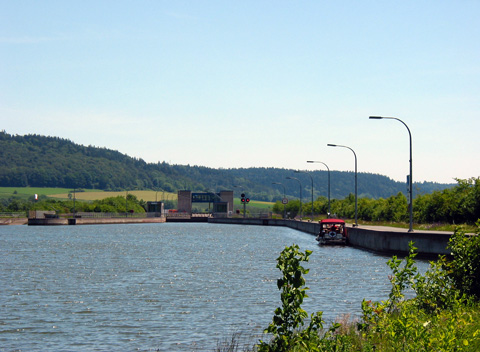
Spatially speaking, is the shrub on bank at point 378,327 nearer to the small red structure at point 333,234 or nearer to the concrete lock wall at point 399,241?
the concrete lock wall at point 399,241

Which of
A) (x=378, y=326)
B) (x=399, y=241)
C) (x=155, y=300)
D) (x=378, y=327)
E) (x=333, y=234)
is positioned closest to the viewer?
(x=378, y=326)

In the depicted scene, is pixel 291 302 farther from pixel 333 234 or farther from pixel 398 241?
pixel 333 234

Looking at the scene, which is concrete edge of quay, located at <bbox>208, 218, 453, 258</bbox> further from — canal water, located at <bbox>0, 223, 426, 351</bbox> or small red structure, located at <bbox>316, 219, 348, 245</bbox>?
canal water, located at <bbox>0, 223, 426, 351</bbox>

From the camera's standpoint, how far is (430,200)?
257ft

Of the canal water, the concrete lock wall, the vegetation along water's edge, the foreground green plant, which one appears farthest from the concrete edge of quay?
the foreground green plant

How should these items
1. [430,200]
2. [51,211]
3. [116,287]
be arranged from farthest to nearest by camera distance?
[51,211] → [430,200] → [116,287]

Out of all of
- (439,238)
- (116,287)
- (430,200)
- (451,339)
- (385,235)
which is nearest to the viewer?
(451,339)

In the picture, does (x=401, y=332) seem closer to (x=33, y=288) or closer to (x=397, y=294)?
(x=397, y=294)

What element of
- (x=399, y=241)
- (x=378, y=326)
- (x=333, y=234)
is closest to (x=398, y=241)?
(x=399, y=241)

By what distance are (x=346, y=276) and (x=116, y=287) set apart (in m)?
13.3

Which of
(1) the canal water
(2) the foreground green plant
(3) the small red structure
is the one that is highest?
(2) the foreground green plant

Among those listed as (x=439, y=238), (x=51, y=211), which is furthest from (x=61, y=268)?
(x=51, y=211)

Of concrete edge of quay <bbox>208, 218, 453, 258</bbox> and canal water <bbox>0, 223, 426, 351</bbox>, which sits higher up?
concrete edge of quay <bbox>208, 218, 453, 258</bbox>

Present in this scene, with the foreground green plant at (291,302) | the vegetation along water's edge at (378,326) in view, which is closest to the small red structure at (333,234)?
the vegetation along water's edge at (378,326)
